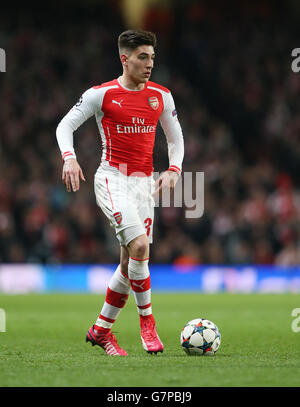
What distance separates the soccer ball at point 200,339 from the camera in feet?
19.7

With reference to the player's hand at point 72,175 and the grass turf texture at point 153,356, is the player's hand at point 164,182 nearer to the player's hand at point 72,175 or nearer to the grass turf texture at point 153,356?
the player's hand at point 72,175

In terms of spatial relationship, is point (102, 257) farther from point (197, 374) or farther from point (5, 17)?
point (197, 374)

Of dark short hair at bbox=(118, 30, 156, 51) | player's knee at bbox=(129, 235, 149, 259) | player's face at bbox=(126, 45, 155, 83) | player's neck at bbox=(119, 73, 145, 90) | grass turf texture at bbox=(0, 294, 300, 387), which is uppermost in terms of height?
dark short hair at bbox=(118, 30, 156, 51)

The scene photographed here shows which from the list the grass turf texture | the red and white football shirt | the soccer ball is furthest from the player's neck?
the grass turf texture

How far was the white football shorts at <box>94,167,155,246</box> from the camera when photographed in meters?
6.07

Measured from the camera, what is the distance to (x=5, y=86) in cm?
1953

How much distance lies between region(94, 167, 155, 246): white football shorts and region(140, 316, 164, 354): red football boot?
2.08 feet

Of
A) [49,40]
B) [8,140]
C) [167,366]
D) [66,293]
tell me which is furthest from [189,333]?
[49,40]

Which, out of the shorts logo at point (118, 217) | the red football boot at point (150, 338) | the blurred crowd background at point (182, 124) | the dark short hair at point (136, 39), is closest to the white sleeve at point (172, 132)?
the dark short hair at point (136, 39)

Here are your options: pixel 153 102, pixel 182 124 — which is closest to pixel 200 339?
pixel 153 102

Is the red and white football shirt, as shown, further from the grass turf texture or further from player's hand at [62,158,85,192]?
the grass turf texture

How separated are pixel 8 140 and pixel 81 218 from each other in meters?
3.14

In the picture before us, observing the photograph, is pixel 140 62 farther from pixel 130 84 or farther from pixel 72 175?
pixel 72 175

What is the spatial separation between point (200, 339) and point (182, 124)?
13590mm
